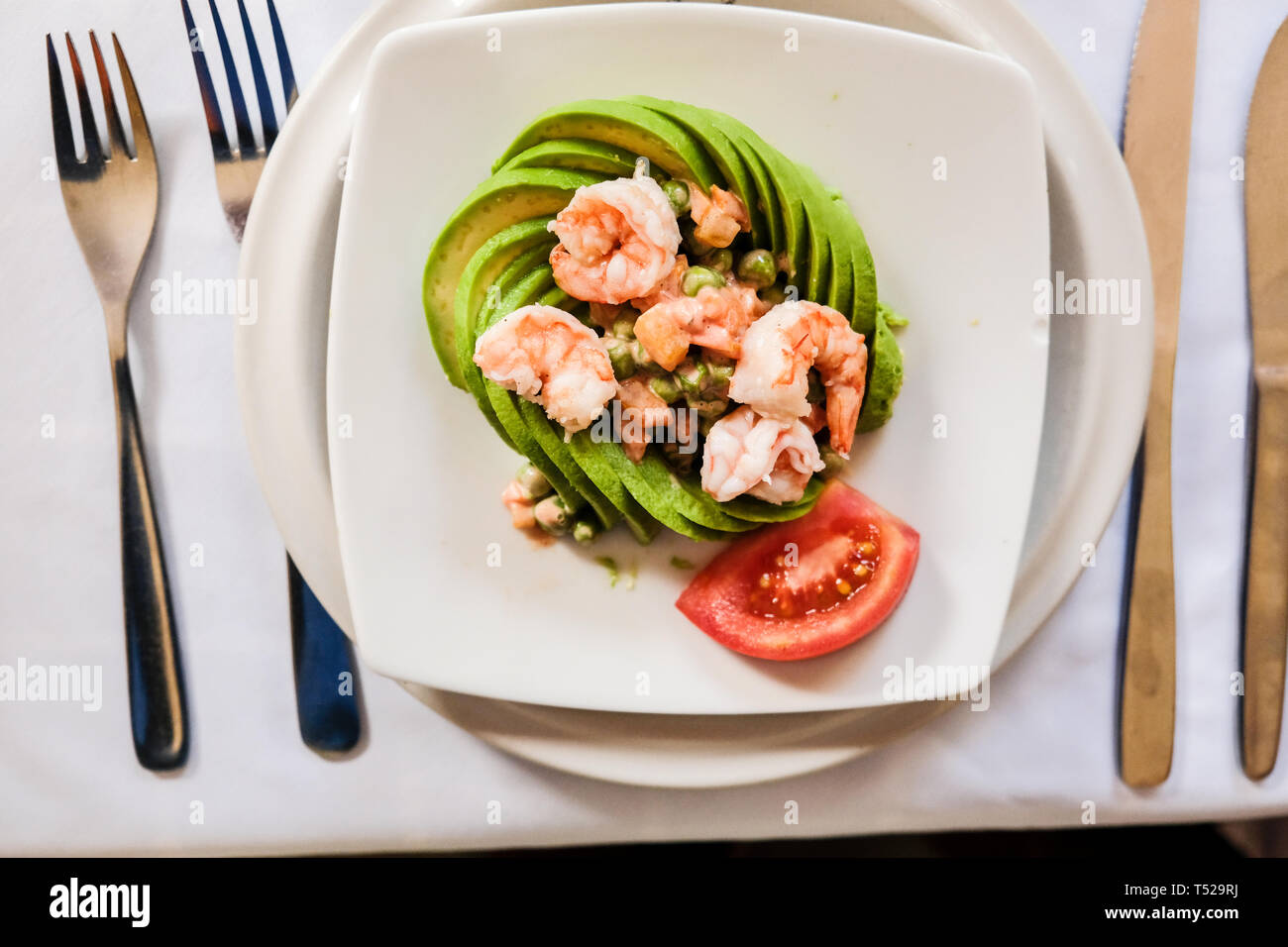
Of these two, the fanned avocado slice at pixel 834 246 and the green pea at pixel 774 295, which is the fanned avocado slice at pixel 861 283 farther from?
the green pea at pixel 774 295

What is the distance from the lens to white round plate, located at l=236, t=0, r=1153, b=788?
1.75 m

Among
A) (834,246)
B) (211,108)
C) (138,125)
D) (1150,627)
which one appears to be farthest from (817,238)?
(138,125)

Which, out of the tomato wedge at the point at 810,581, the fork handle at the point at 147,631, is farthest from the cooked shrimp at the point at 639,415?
the fork handle at the point at 147,631

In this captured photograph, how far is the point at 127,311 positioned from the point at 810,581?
5.70 feet

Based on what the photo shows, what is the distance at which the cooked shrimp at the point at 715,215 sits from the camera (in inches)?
61.0

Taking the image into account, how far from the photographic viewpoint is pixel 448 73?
64.0 inches

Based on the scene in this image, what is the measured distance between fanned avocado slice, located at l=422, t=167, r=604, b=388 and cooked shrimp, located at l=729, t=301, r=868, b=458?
1.53 ft

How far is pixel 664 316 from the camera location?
4.97 feet

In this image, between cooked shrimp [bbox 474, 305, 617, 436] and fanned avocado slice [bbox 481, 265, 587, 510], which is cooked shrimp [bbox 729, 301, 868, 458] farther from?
fanned avocado slice [bbox 481, 265, 587, 510]

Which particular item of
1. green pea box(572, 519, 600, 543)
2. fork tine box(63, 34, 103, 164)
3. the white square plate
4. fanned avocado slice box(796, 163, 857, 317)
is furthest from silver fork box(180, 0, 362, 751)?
fanned avocado slice box(796, 163, 857, 317)

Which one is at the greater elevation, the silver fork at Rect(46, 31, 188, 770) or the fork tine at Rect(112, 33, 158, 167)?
the fork tine at Rect(112, 33, 158, 167)

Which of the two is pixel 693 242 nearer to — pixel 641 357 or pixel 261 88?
pixel 641 357

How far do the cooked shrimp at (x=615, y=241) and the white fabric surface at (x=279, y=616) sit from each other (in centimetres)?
95
